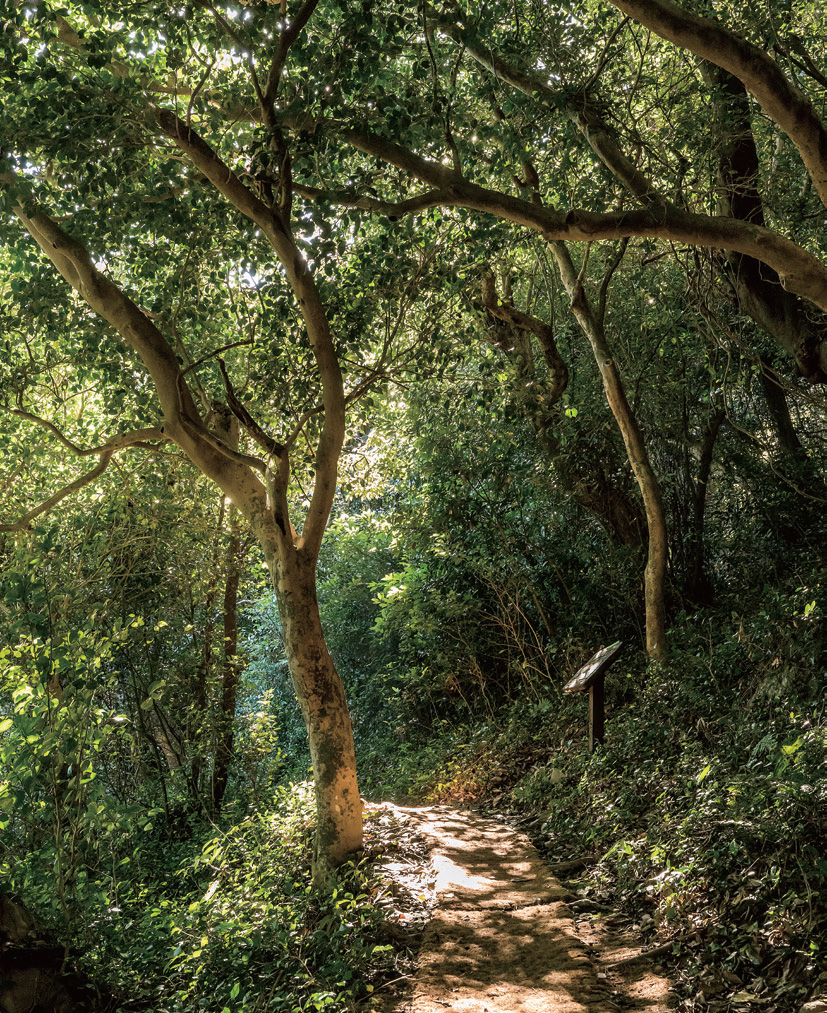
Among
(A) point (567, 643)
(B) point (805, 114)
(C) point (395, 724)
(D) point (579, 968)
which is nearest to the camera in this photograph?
(D) point (579, 968)

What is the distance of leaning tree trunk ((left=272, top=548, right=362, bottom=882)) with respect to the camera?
6.07 m

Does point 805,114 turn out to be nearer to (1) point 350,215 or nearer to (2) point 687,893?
(1) point 350,215

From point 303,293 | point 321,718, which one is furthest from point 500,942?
point 303,293

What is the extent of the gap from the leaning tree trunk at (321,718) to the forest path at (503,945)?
0.84 m

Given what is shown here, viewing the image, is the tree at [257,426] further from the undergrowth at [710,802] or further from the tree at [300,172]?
the undergrowth at [710,802]

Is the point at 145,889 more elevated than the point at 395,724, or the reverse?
the point at 395,724

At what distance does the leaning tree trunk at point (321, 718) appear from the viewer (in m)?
6.07

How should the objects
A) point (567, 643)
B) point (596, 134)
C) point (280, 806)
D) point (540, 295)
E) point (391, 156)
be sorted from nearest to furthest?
1. point (391, 156)
2. point (596, 134)
3. point (280, 806)
4. point (567, 643)
5. point (540, 295)

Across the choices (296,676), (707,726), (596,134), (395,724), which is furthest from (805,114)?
(395,724)

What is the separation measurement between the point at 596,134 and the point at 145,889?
8085mm

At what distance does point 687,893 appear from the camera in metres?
4.41

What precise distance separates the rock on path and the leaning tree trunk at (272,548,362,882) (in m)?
0.85

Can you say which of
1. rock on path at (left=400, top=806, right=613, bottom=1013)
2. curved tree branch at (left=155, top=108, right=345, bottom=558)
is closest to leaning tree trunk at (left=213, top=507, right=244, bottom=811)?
curved tree branch at (left=155, top=108, right=345, bottom=558)

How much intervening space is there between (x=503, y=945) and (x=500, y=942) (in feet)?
0.14
